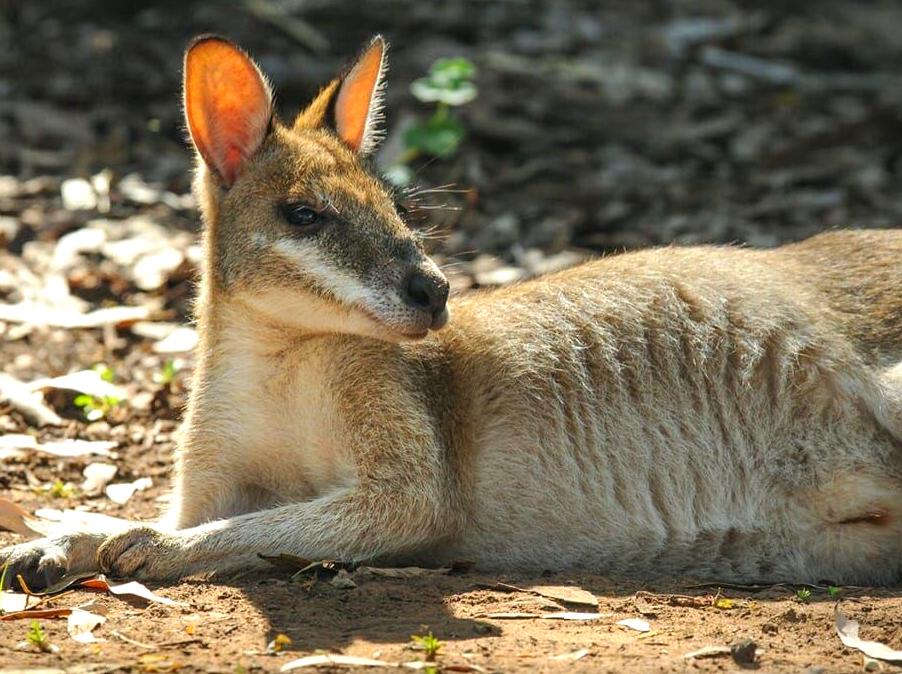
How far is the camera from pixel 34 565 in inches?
197

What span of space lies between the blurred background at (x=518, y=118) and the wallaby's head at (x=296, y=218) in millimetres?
2848

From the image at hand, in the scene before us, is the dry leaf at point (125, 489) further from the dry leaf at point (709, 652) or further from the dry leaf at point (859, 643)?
the dry leaf at point (859, 643)

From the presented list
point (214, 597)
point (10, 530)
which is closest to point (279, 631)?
point (214, 597)

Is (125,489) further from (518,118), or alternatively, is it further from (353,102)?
(518,118)

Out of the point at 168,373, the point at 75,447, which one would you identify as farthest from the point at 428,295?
the point at 168,373

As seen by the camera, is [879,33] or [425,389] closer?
[425,389]

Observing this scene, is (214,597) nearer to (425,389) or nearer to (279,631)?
(279,631)

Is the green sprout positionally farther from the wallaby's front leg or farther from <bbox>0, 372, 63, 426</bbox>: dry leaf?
the wallaby's front leg

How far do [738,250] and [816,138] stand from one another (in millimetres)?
4542

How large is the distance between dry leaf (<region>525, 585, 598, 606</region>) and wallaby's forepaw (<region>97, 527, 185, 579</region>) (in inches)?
52.4

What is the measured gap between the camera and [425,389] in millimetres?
5434

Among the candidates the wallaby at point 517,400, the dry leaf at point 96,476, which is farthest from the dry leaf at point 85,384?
the wallaby at point 517,400

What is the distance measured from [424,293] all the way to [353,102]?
1295 mm

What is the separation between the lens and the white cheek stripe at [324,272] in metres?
5.02
